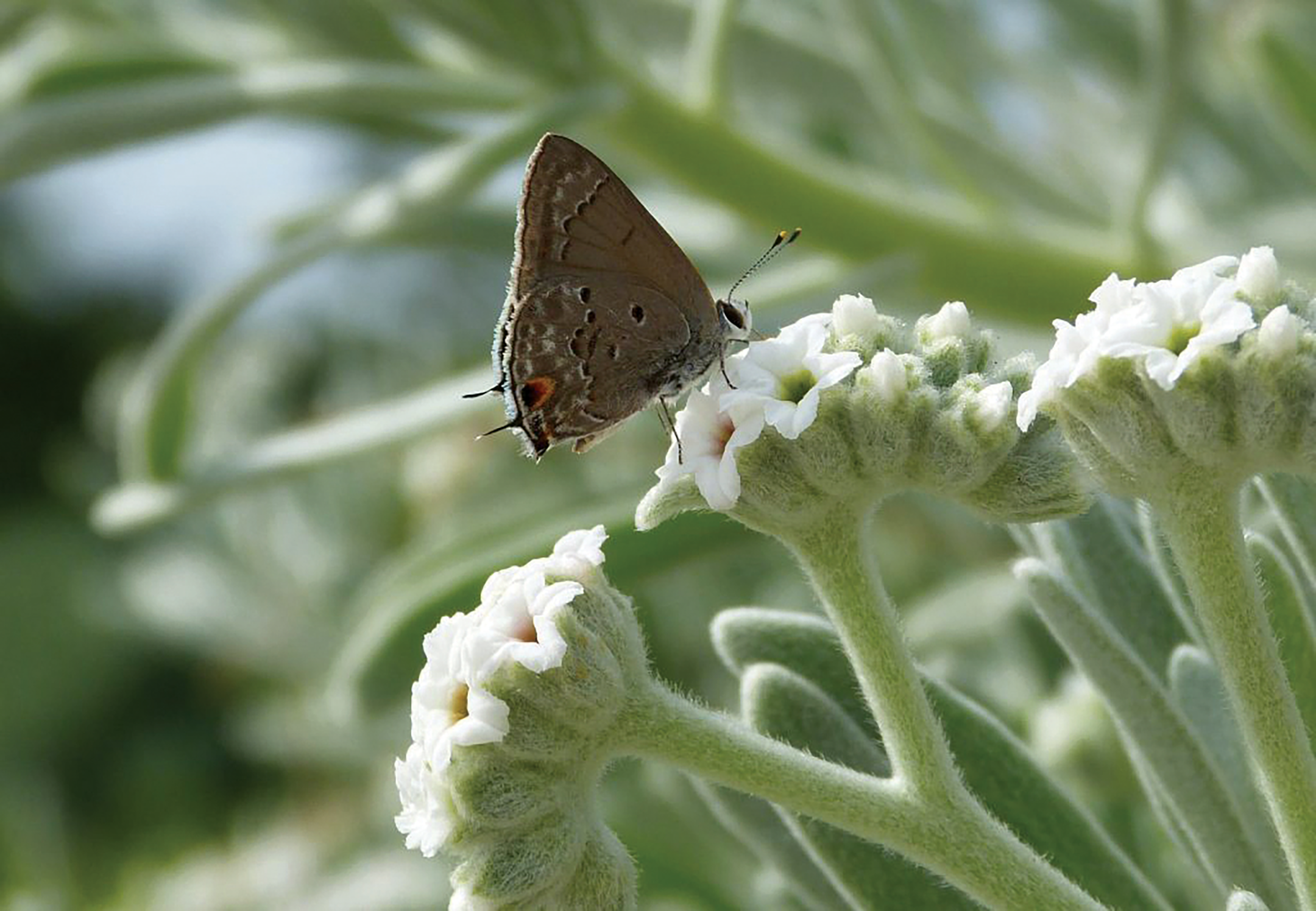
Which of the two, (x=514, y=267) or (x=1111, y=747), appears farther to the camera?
(x=1111, y=747)

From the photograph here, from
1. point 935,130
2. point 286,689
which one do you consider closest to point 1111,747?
point 935,130

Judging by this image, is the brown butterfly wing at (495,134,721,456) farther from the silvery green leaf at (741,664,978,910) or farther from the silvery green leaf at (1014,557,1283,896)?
the silvery green leaf at (1014,557,1283,896)

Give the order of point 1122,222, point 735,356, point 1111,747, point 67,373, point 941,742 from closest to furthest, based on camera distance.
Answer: point 941,742, point 735,356, point 1111,747, point 1122,222, point 67,373

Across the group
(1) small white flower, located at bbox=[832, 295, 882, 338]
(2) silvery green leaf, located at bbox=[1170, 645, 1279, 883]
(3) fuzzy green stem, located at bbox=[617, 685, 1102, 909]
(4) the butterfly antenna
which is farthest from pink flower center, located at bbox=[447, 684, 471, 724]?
(4) the butterfly antenna

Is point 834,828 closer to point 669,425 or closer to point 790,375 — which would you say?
point 790,375

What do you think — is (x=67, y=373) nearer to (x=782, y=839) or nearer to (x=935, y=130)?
(x=935, y=130)

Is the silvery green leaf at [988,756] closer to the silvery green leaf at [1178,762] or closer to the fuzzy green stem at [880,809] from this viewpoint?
the silvery green leaf at [1178,762]

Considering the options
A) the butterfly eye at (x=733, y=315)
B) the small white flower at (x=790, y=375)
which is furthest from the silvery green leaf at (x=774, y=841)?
the butterfly eye at (x=733, y=315)
